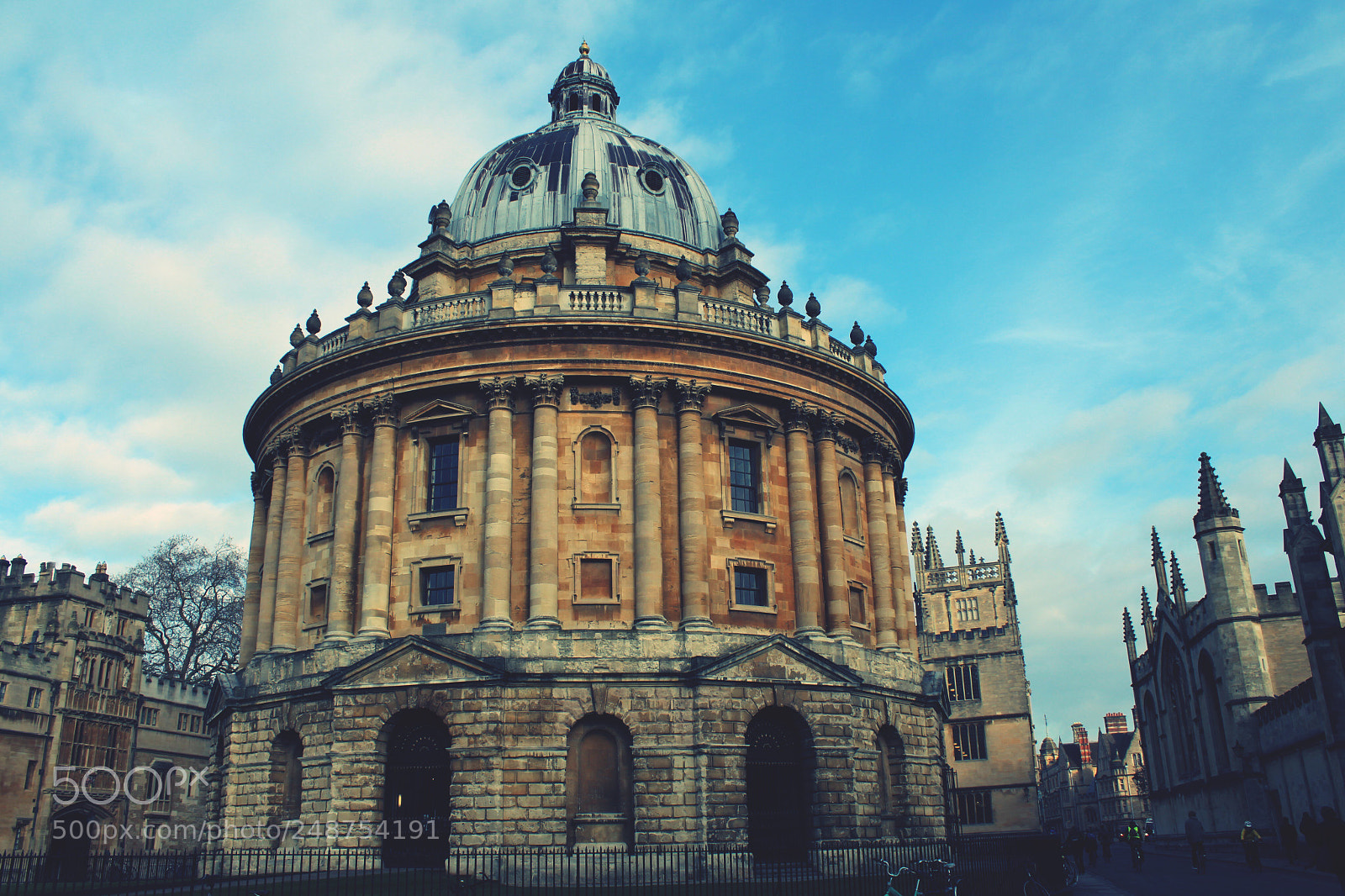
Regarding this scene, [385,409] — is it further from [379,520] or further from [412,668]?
[412,668]

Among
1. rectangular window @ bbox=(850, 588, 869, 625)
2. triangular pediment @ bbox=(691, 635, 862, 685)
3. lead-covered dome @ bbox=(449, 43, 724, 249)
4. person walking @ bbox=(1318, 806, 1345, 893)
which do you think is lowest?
person walking @ bbox=(1318, 806, 1345, 893)

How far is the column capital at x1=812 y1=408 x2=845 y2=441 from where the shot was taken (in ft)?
107

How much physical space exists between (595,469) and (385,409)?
657cm

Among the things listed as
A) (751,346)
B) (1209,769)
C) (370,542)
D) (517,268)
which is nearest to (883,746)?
(751,346)

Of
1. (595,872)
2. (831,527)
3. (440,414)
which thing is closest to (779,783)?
(831,527)

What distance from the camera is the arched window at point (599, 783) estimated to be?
85.0 feet

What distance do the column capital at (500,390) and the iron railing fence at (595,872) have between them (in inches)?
464

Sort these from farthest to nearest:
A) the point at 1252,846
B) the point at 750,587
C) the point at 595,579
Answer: the point at 750,587, the point at 1252,846, the point at 595,579

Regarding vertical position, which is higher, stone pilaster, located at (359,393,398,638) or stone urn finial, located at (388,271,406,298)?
stone urn finial, located at (388,271,406,298)

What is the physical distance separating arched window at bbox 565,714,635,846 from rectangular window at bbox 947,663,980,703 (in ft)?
164

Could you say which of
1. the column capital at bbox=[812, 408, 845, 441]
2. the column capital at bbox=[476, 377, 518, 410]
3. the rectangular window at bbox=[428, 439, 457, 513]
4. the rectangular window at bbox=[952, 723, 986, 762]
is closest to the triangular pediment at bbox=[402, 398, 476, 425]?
the rectangular window at bbox=[428, 439, 457, 513]

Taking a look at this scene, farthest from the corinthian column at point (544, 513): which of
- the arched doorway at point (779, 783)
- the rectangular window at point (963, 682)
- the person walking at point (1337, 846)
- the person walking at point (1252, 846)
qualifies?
the rectangular window at point (963, 682)

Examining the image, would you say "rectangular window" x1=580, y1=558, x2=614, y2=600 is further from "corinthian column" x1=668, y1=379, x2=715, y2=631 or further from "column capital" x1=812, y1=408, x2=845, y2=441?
"column capital" x1=812, y1=408, x2=845, y2=441

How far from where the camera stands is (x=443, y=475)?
30609 millimetres
